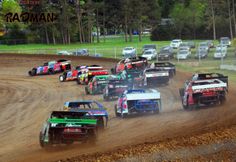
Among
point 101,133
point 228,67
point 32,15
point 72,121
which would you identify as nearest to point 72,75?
point 228,67

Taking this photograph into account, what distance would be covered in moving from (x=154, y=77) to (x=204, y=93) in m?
11.9

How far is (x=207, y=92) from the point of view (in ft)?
73.0

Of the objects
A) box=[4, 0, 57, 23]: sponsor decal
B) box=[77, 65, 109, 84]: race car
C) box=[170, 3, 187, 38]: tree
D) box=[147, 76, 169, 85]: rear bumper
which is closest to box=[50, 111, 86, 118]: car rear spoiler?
box=[147, 76, 169, 85]: rear bumper

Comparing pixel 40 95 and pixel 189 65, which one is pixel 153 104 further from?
pixel 189 65

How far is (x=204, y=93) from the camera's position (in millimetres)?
22219

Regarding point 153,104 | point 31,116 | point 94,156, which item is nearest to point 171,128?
point 153,104

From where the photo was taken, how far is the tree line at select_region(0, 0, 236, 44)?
96.7 metres

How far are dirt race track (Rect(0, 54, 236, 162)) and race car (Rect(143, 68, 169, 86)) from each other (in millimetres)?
709

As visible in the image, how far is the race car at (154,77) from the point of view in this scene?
110 ft

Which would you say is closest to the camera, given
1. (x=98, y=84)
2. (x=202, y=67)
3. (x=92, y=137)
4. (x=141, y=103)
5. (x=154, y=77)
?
(x=92, y=137)

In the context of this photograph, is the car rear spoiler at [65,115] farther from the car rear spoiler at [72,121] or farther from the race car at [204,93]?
the race car at [204,93]

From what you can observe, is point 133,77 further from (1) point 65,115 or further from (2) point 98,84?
(1) point 65,115

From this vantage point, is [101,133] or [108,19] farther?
[108,19]

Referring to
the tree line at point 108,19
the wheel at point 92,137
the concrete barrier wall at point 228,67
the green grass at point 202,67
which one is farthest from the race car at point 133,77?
the tree line at point 108,19
